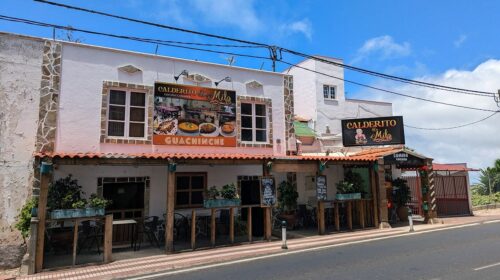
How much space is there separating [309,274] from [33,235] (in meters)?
6.55

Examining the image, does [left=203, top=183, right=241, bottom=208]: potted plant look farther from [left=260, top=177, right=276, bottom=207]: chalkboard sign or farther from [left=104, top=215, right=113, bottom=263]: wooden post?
[left=104, top=215, right=113, bottom=263]: wooden post

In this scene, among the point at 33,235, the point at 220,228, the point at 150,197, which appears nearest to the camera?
the point at 33,235

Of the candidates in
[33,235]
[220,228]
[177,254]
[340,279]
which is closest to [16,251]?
[33,235]

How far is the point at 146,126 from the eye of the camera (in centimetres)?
1292

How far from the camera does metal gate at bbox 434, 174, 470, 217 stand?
20.7m

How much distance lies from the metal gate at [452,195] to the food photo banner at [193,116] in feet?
43.9

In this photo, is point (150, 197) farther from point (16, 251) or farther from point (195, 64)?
point (195, 64)

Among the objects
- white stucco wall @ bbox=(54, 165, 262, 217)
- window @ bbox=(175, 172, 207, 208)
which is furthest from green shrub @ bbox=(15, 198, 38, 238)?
window @ bbox=(175, 172, 207, 208)

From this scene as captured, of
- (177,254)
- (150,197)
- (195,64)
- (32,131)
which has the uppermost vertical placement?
(195,64)

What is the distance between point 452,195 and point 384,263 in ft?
51.3

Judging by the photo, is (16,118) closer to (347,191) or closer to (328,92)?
(347,191)

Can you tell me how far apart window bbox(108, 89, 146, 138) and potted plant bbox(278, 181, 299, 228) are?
5.63m

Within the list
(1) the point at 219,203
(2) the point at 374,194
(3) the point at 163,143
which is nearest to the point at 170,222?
(1) the point at 219,203

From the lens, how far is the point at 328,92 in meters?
27.9
